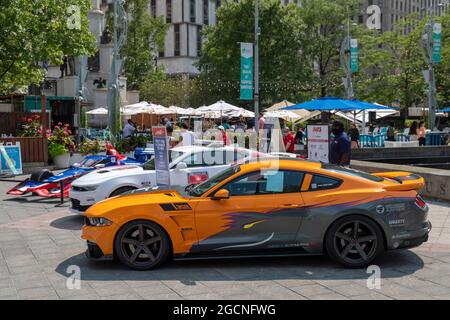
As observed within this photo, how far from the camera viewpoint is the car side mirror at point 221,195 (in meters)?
6.57

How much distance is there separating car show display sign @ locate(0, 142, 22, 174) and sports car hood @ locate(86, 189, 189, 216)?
11549mm

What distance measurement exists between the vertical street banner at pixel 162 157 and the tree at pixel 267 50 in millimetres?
38032

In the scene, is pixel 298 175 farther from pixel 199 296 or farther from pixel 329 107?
pixel 329 107

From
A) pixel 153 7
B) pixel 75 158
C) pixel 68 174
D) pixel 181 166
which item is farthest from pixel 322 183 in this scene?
pixel 153 7

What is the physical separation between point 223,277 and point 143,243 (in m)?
1.05

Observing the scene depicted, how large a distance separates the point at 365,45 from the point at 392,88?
6.89 m

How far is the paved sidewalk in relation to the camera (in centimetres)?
573

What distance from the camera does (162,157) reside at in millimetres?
9000

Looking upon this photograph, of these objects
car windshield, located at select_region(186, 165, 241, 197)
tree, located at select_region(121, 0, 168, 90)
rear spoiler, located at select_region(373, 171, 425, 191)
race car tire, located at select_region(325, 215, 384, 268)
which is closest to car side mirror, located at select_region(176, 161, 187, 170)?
car windshield, located at select_region(186, 165, 241, 197)

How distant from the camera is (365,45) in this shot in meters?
50.4

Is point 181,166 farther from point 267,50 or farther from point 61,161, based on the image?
point 267,50

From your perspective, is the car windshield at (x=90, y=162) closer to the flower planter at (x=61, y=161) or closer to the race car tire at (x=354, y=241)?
the flower planter at (x=61, y=161)

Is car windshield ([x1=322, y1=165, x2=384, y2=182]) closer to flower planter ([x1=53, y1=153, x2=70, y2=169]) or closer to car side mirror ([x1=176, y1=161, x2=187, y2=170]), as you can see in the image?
car side mirror ([x1=176, y1=161, x2=187, y2=170])

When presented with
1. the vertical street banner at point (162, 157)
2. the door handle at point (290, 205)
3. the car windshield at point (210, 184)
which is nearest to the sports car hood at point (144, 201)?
the car windshield at point (210, 184)
